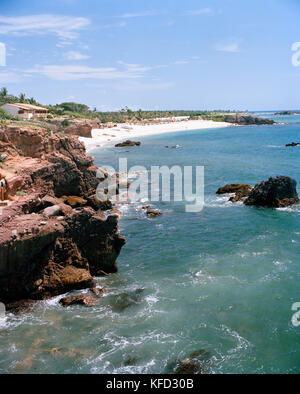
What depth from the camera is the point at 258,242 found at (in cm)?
2262

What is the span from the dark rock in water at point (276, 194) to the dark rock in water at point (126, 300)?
57.2ft

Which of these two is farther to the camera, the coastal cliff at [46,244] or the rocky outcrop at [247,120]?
the rocky outcrop at [247,120]

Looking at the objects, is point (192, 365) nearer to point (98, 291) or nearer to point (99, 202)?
point (98, 291)

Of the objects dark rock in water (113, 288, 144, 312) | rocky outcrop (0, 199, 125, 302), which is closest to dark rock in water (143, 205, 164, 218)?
rocky outcrop (0, 199, 125, 302)

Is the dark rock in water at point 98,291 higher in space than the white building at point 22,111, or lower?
lower

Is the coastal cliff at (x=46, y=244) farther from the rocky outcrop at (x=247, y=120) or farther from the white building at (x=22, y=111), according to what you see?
the rocky outcrop at (x=247, y=120)

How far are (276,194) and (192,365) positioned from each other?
70.6 ft

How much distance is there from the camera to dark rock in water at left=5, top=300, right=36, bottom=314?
15.0 metres

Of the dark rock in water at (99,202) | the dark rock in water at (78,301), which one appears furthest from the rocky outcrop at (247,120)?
the dark rock in water at (78,301)

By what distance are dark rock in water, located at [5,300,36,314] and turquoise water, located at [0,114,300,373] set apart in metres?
0.44

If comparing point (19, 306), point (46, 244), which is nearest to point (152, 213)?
point (46, 244)

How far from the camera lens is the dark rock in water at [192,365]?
38.3 ft

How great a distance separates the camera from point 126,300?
16.0 metres
